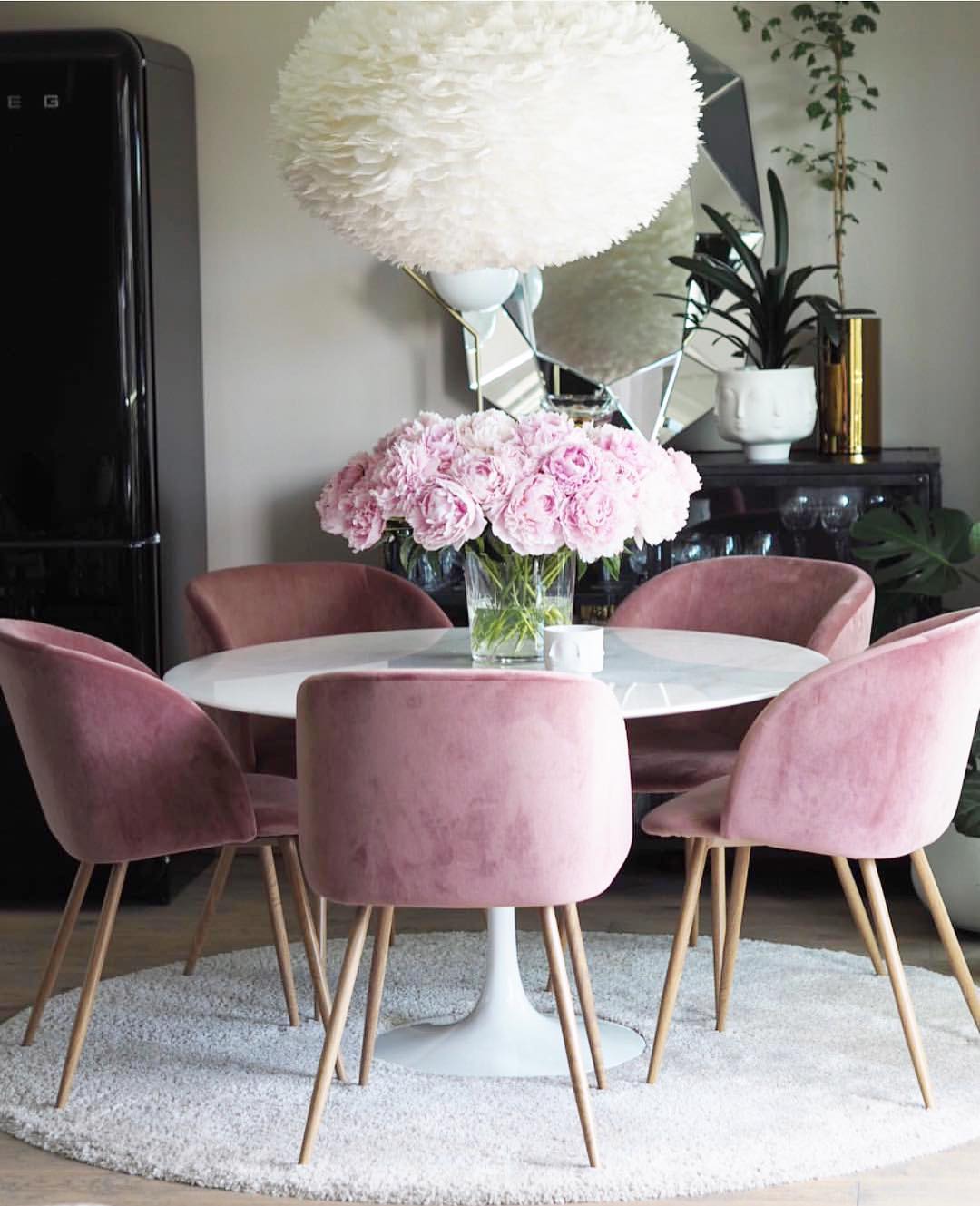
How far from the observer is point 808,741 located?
2.76 meters

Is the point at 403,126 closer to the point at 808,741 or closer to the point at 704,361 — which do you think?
the point at 808,741

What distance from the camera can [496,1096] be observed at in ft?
9.54

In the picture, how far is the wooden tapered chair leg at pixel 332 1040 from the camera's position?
2.64 meters

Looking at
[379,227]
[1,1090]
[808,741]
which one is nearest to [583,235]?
[379,227]

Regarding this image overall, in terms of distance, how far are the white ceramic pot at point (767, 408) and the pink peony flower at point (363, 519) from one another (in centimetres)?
147

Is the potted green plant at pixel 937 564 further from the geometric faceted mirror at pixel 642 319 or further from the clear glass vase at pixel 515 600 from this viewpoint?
the clear glass vase at pixel 515 600

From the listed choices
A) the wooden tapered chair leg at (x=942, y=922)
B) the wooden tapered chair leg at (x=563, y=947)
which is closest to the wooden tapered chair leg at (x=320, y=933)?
the wooden tapered chair leg at (x=563, y=947)

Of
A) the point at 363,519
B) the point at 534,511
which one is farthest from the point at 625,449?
the point at 363,519

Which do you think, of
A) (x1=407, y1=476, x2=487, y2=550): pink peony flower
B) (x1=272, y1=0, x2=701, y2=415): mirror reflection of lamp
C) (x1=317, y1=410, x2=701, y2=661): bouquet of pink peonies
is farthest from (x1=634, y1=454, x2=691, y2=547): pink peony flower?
(x1=272, y1=0, x2=701, y2=415): mirror reflection of lamp

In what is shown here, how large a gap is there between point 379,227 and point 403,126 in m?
0.22

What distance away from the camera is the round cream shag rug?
8.61 ft

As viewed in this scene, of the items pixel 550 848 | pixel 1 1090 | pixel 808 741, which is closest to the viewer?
pixel 550 848

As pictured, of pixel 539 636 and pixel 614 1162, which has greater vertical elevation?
pixel 539 636

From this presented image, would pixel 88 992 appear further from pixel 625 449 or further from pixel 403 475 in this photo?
pixel 625 449
